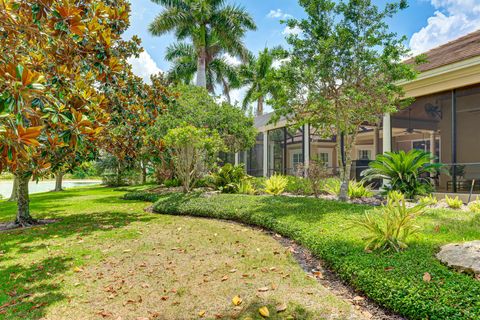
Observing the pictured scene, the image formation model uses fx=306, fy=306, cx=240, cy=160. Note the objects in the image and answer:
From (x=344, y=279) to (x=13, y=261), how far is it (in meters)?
5.33

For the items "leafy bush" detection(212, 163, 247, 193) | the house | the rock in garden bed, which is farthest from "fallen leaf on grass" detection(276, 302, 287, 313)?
"leafy bush" detection(212, 163, 247, 193)

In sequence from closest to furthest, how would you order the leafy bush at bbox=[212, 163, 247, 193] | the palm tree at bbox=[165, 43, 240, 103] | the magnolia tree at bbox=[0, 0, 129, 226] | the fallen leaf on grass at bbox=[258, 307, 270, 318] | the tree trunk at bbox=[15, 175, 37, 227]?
the magnolia tree at bbox=[0, 0, 129, 226], the fallen leaf on grass at bbox=[258, 307, 270, 318], the tree trunk at bbox=[15, 175, 37, 227], the leafy bush at bbox=[212, 163, 247, 193], the palm tree at bbox=[165, 43, 240, 103]

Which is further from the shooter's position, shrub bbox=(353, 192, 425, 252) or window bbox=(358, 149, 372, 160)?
window bbox=(358, 149, 372, 160)

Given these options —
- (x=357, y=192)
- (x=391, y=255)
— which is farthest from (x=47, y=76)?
(x=357, y=192)

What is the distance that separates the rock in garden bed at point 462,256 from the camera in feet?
10.9

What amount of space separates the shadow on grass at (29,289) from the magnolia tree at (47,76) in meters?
1.56

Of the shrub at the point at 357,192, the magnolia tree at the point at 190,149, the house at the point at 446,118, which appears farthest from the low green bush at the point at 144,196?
the shrub at the point at 357,192

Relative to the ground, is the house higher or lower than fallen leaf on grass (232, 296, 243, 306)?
higher

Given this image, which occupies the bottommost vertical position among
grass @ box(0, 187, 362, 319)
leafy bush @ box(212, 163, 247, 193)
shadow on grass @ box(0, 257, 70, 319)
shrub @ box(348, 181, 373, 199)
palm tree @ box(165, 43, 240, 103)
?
shadow on grass @ box(0, 257, 70, 319)

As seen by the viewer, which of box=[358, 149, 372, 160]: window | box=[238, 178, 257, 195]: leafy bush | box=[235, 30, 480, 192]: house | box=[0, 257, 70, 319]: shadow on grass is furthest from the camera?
box=[358, 149, 372, 160]: window

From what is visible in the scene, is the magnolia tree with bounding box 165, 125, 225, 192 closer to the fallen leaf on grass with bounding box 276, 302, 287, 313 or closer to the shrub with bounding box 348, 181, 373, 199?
the shrub with bounding box 348, 181, 373, 199

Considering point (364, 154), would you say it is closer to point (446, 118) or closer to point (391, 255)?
point (446, 118)

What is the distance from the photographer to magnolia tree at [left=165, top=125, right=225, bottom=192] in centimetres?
1073

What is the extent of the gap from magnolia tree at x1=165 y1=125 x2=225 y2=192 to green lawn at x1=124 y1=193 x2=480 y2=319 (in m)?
3.66
